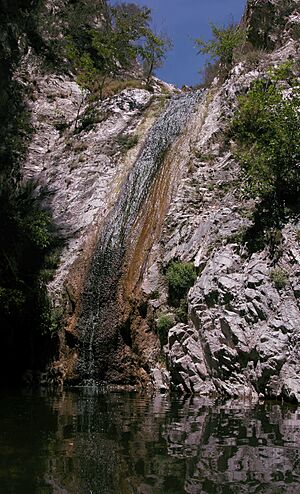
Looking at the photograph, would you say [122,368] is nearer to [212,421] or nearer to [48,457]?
[212,421]

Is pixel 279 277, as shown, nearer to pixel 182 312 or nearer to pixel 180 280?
pixel 182 312

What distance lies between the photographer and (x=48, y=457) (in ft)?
21.4

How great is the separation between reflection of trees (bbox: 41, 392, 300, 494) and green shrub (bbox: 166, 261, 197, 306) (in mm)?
4582

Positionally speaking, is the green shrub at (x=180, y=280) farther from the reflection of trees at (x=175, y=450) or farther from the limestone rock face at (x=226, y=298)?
the reflection of trees at (x=175, y=450)

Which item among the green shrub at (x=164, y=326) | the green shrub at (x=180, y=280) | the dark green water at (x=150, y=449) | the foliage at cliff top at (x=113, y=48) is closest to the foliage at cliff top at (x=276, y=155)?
the green shrub at (x=180, y=280)

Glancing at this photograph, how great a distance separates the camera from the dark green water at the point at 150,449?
5.53 metres

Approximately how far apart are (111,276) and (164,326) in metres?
3.70

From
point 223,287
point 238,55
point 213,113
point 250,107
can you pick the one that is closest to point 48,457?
point 223,287

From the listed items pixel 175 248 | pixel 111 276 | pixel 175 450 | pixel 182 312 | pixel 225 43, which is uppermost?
pixel 225 43

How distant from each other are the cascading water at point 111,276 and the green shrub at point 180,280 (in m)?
2.22

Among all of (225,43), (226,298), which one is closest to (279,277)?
(226,298)

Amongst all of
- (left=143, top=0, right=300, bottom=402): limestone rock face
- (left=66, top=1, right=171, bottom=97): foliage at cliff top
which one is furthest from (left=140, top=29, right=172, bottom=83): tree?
(left=143, top=0, right=300, bottom=402): limestone rock face

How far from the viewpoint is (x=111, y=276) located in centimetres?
1772

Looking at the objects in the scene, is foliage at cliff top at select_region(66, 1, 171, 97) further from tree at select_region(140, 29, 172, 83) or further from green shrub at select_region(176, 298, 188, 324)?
green shrub at select_region(176, 298, 188, 324)
